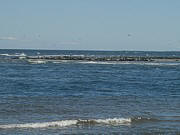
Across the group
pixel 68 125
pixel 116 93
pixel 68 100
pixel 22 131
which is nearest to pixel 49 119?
pixel 68 125

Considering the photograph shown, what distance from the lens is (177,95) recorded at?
33.5 meters

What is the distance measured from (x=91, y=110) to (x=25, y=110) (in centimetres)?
338

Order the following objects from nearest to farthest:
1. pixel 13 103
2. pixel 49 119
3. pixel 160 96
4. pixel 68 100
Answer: pixel 49 119 → pixel 13 103 → pixel 68 100 → pixel 160 96

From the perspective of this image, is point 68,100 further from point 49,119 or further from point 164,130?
point 164,130

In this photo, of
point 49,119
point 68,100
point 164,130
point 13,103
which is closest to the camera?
point 164,130

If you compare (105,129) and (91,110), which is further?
(91,110)

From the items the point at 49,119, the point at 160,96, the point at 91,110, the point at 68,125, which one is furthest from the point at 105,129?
the point at 160,96

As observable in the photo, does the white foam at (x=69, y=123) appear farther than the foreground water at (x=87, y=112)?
No

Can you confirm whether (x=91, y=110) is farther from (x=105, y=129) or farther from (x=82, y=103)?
(x=105, y=129)

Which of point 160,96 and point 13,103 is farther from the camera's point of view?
point 160,96

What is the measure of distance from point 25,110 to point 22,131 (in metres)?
4.98

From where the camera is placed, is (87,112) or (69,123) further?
(87,112)

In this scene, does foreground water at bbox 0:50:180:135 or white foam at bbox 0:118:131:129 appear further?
foreground water at bbox 0:50:180:135

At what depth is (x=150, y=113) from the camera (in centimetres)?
2428
